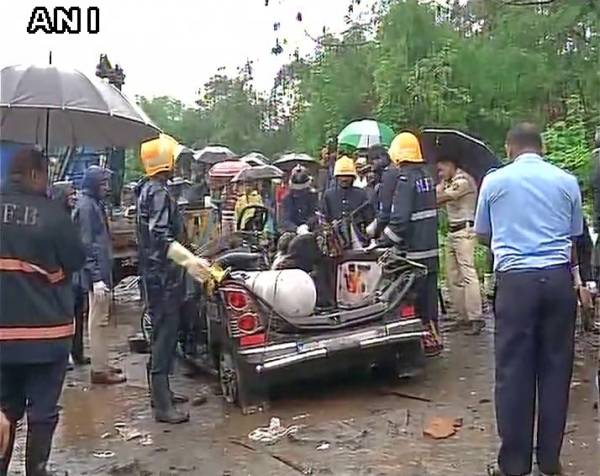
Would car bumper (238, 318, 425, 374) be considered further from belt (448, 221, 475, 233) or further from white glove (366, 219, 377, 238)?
belt (448, 221, 475, 233)

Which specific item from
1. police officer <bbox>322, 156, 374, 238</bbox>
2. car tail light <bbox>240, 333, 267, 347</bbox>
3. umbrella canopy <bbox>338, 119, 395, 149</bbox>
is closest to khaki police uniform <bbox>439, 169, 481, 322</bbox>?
police officer <bbox>322, 156, 374, 238</bbox>

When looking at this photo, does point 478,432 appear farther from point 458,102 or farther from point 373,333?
point 458,102

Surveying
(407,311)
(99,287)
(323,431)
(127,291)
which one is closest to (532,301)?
(323,431)

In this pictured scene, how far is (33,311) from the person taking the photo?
4852mm

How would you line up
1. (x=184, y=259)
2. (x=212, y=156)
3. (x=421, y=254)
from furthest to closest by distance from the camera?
(x=212, y=156), (x=421, y=254), (x=184, y=259)

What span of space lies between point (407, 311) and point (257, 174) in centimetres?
686

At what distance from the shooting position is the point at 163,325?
21.9ft

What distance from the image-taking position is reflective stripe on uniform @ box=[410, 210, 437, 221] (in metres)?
8.11

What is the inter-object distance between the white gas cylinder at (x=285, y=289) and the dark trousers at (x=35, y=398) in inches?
82.4

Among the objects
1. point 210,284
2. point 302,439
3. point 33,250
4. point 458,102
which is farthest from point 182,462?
point 458,102

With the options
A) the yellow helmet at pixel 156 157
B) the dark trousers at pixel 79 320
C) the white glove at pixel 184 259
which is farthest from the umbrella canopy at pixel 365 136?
the white glove at pixel 184 259

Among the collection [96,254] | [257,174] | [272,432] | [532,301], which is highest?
[257,174]

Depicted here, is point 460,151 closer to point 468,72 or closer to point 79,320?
point 79,320

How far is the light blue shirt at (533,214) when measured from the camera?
5.00 meters
